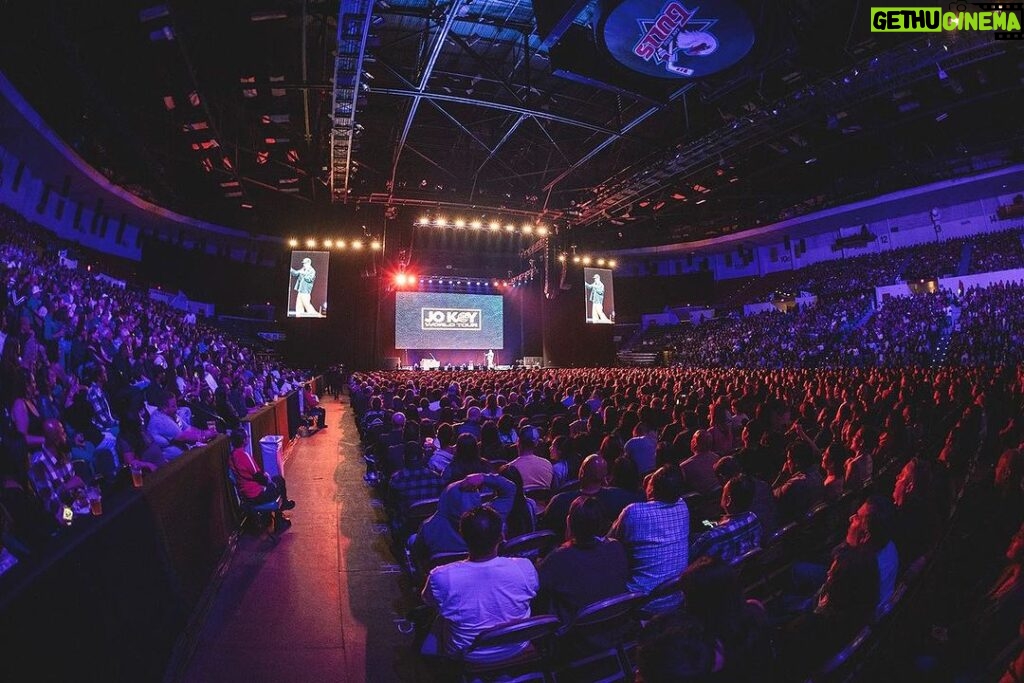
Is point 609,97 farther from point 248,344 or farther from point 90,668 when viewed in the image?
point 248,344

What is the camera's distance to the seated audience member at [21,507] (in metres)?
3.09

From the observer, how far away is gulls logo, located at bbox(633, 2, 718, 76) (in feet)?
22.8

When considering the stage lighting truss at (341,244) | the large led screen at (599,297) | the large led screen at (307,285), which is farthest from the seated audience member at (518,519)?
the large led screen at (599,297)

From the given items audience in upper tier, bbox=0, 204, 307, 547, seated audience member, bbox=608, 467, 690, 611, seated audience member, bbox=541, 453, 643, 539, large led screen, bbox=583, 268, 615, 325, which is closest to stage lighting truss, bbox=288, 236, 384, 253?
audience in upper tier, bbox=0, 204, 307, 547

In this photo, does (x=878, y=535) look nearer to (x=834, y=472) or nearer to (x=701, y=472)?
(x=834, y=472)

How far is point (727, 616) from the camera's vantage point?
163cm

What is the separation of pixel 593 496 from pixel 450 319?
25.2 metres

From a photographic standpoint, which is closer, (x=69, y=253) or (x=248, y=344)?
(x=69, y=253)

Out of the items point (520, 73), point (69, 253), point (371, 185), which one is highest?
point (520, 73)

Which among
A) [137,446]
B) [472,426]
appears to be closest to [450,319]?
[472,426]

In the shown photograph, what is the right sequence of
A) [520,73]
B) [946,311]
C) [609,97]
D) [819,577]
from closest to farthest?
1. [819,577]
2. [520,73]
3. [609,97]
4. [946,311]

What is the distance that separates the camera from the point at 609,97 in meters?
13.7

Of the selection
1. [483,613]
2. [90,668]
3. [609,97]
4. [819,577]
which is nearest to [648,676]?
[483,613]

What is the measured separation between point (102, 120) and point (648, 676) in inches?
678
